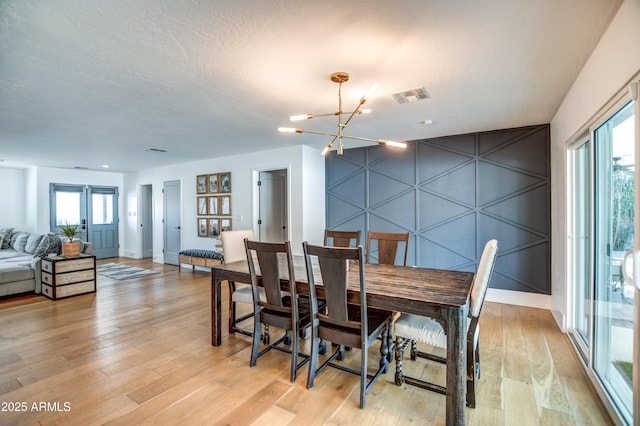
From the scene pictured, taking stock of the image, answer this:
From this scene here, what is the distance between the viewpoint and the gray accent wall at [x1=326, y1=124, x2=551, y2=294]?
4.06 m

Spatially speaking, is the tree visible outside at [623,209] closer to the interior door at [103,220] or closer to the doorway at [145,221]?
the doorway at [145,221]

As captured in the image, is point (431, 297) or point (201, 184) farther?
point (201, 184)

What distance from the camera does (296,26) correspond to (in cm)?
181

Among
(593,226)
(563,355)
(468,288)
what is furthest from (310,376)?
(593,226)

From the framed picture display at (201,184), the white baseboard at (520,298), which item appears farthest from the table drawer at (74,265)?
the white baseboard at (520,298)

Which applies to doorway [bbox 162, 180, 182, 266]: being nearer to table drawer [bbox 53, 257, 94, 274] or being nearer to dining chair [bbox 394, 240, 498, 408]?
table drawer [bbox 53, 257, 94, 274]

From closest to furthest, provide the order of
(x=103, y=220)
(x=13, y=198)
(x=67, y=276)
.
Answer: (x=67, y=276)
(x=13, y=198)
(x=103, y=220)

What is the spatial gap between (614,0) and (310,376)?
284cm

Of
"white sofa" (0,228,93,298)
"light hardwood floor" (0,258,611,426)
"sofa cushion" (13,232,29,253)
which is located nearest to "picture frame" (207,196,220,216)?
"white sofa" (0,228,93,298)

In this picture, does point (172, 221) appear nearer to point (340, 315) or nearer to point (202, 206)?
point (202, 206)

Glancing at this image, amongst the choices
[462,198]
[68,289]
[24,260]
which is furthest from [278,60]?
[24,260]

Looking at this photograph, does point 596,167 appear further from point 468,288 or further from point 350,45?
point 350,45

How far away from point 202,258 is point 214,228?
0.74 metres

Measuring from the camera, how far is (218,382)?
2277 millimetres
